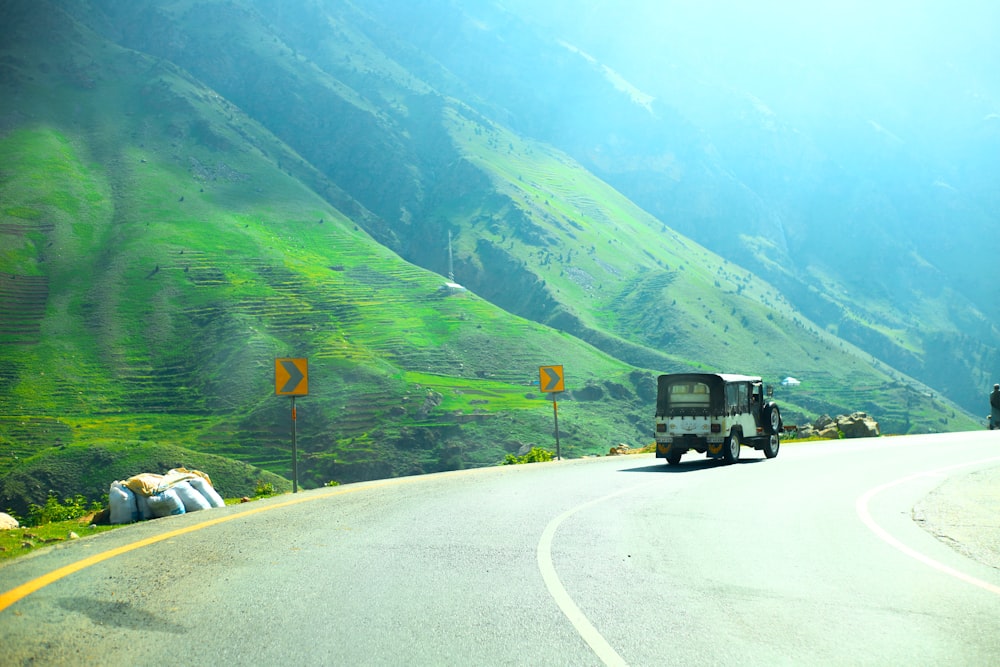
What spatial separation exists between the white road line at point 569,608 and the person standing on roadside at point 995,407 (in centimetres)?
3472

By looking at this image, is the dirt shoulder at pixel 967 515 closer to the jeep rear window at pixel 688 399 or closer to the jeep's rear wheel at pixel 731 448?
the jeep's rear wheel at pixel 731 448

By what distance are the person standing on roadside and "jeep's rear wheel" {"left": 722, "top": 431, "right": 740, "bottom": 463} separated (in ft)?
68.6

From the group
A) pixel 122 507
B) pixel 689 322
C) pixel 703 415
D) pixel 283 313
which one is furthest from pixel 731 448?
pixel 689 322

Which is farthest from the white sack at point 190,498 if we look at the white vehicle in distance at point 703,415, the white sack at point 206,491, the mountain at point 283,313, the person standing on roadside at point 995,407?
the mountain at point 283,313

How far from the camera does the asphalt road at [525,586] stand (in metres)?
6.05

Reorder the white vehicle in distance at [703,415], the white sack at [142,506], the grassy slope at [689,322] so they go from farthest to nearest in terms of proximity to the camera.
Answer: the grassy slope at [689,322] < the white vehicle in distance at [703,415] < the white sack at [142,506]

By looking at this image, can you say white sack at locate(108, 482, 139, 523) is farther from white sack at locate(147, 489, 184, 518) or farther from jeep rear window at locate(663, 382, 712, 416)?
jeep rear window at locate(663, 382, 712, 416)

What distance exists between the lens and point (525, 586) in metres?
8.07

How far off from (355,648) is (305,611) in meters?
1.24

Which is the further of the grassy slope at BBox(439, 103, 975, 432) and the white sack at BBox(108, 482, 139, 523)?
the grassy slope at BBox(439, 103, 975, 432)

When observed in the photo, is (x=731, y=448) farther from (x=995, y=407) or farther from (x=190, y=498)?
(x=995, y=407)

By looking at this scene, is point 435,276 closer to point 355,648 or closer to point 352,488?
point 352,488

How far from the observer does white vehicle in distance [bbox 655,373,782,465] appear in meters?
23.8

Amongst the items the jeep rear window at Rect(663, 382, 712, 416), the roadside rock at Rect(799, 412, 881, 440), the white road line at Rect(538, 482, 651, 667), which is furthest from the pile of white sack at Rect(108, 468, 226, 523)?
the roadside rock at Rect(799, 412, 881, 440)
